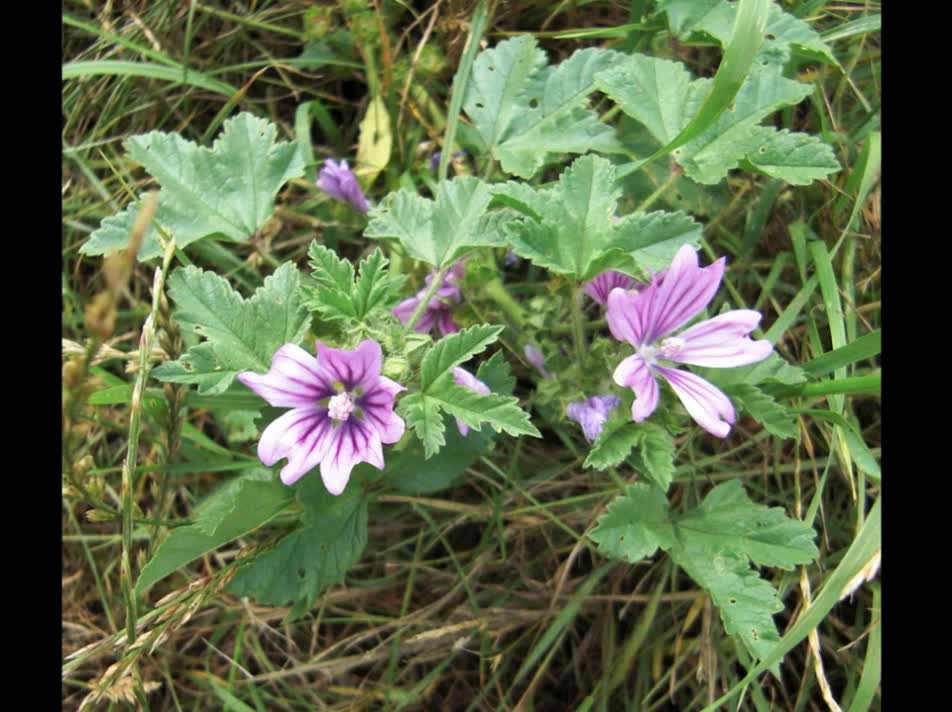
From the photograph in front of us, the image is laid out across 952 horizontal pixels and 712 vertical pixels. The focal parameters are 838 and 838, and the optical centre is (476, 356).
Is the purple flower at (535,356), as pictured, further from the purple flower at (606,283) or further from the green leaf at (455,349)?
the green leaf at (455,349)

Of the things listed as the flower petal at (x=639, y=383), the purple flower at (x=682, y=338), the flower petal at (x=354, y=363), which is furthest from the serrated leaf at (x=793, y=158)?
the flower petal at (x=354, y=363)

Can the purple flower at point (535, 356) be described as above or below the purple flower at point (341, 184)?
A: below

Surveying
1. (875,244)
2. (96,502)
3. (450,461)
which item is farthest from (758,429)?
(96,502)

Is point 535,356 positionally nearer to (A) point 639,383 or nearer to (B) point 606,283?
(B) point 606,283

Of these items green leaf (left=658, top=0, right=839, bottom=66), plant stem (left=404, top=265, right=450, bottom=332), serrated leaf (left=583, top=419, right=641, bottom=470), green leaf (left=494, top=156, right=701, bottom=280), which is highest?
green leaf (left=658, top=0, right=839, bottom=66)

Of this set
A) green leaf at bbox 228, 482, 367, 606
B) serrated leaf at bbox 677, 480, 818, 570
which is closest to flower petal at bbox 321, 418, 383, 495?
green leaf at bbox 228, 482, 367, 606

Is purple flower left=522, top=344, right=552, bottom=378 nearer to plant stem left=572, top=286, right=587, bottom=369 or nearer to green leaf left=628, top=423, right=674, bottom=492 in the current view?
plant stem left=572, top=286, right=587, bottom=369
